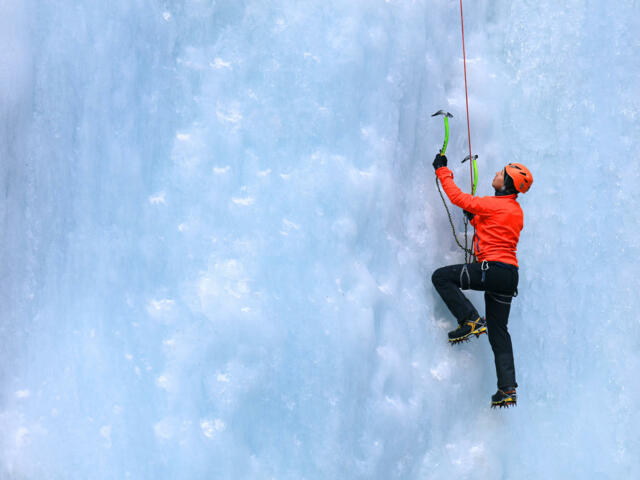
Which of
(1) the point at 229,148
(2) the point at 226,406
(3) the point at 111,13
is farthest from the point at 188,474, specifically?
(3) the point at 111,13

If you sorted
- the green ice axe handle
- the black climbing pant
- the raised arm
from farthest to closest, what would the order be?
the green ice axe handle
the black climbing pant
the raised arm

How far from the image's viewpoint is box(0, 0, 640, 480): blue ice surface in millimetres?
4508

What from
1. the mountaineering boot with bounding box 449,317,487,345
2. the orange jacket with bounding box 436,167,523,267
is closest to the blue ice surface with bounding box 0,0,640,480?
the mountaineering boot with bounding box 449,317,487,345

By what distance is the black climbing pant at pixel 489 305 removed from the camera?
4465 millimetres

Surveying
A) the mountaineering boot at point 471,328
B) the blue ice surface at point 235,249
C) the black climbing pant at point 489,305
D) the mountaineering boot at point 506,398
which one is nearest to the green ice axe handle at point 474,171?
the blue ice surface at point 235,249

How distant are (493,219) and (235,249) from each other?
1471mm

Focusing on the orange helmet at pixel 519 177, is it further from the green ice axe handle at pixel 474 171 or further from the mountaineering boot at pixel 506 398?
the mountaineering boot at pixel 506 398

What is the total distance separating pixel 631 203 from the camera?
5.00 m

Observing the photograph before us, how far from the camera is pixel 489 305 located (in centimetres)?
455

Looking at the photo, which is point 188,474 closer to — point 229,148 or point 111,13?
point 229,148

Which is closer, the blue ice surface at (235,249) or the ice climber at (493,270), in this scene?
the ice climber at (493,270)

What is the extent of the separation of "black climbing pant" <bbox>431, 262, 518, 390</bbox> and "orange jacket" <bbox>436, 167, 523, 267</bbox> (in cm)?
9

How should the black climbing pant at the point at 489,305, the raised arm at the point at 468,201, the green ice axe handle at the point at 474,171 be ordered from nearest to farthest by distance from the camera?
the raised arm at the point at 468,201 → the black climbing pant at the point at 489,305 → the green ice axe handle at the point at 474,171

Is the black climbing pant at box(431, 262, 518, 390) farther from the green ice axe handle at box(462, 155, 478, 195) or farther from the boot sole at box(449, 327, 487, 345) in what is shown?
the green ice axe handle at box(462, 155, 478, 195)
